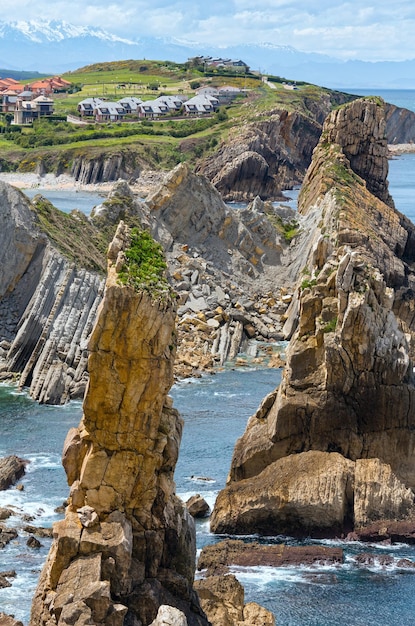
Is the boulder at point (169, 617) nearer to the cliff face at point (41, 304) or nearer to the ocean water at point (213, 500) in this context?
the ocean water at point (213, 500)

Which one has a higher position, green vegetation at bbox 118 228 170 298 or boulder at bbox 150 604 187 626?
green vegetation at bbox 118 228 170 298

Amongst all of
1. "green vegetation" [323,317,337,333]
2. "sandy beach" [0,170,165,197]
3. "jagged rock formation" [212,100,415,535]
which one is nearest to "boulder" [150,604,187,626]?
"jagged rock formation" [212,100,415,535]

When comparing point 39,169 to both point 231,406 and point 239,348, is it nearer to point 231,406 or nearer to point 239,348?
point 239,348

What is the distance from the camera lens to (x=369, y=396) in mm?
48094

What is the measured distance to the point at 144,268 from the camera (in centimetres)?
3228

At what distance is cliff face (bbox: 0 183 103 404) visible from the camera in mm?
70312

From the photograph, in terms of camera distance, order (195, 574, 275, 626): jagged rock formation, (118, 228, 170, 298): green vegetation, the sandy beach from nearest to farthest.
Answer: (118, 228, 170, 298): green vegetation, (195, 574, 275, 626): jagged rock formation, the sandy beach

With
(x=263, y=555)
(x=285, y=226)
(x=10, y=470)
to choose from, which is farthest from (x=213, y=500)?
(x=285, y=226)

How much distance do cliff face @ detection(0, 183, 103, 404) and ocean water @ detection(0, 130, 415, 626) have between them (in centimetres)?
207

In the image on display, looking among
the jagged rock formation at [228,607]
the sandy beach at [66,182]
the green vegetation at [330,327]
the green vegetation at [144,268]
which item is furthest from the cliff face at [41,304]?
the sandy beach at [66,182]

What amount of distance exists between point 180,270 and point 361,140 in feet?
84.9

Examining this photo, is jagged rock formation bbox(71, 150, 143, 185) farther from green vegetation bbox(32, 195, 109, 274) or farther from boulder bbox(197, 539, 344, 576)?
boulder bbox(197, 539, 344, 576)

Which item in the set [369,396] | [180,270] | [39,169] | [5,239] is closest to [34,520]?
[369,396]

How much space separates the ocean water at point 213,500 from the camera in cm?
3950
